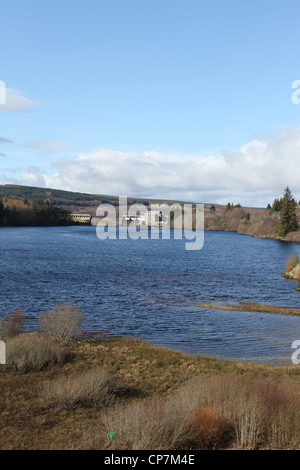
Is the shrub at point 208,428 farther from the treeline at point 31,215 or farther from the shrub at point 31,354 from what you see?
the treeline at point 31,215

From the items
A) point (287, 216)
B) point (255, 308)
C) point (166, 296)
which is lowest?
point (255, 308)

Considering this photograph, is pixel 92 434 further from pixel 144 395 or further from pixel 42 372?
pixel 42 372

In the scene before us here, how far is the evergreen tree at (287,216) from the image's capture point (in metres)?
110

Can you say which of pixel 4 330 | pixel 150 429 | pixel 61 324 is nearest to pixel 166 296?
pixel 61 324

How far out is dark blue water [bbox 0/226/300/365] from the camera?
22328mm

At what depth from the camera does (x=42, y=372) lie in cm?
1498

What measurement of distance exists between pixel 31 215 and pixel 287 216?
9984 cm

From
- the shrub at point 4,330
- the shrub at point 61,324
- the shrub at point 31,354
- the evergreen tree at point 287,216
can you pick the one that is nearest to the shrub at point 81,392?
the shrub at point 31,354

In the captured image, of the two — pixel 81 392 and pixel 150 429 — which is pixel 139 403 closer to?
pixel 81 392

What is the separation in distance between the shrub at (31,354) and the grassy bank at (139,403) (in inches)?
1.4

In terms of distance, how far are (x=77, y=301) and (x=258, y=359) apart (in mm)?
15800

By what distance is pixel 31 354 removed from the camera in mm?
15391

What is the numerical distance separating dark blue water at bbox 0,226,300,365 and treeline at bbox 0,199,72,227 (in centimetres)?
10027
